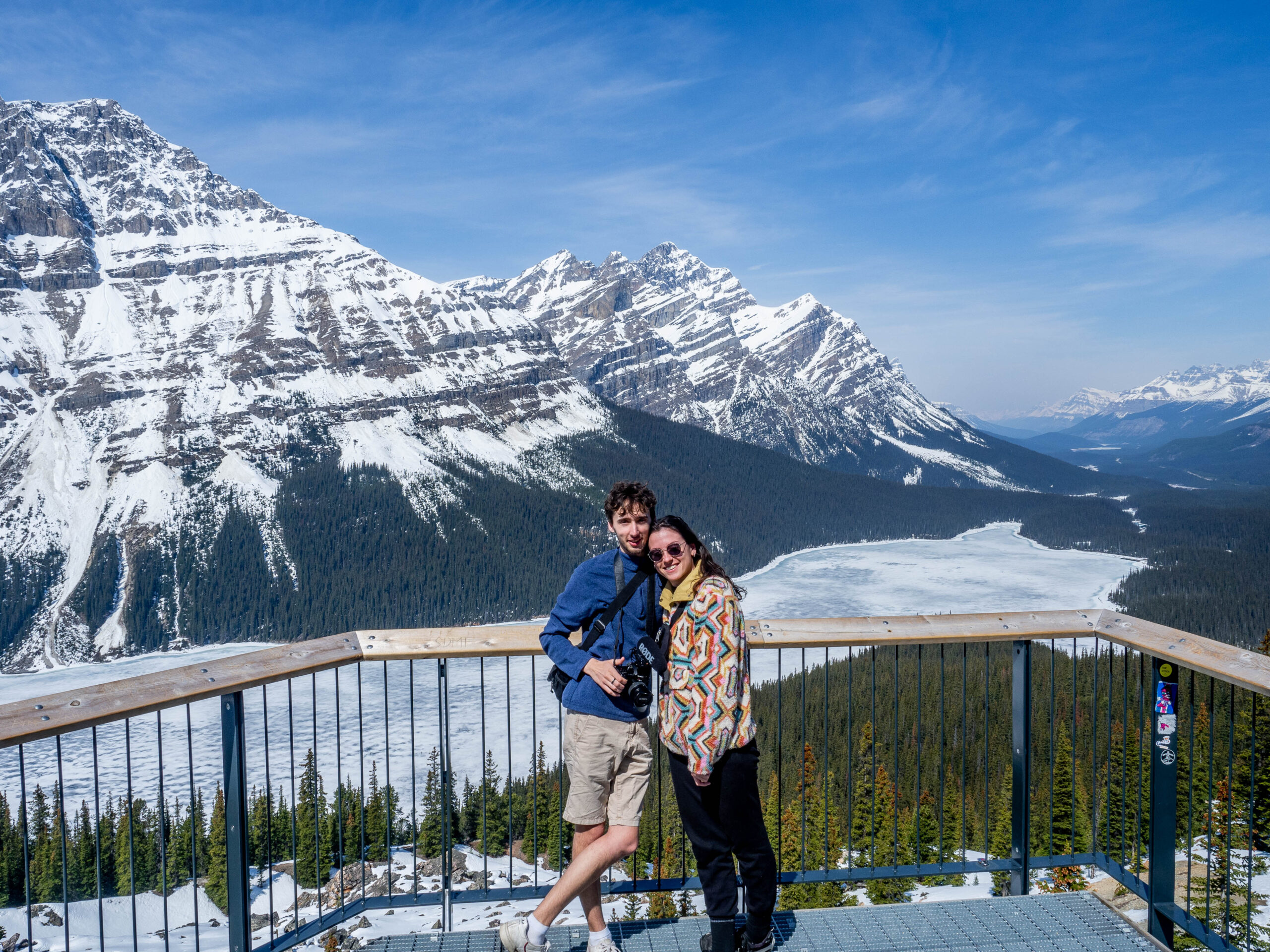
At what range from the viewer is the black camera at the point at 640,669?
14.5 ft

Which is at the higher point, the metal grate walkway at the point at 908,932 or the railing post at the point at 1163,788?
the railing post at the point at 1163,788

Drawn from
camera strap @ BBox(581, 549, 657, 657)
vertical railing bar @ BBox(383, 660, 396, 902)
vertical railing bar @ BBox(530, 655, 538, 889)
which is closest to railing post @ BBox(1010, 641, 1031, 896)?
camera strap @ BBox(581, 549, 657, 657)

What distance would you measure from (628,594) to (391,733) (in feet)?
263

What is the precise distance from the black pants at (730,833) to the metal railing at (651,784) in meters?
0.22

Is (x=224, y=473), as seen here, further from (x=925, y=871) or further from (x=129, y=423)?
(x=925, y=871)

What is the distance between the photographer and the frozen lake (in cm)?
6825

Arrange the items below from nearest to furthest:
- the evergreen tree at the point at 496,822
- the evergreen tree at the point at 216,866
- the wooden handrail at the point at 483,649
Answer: the wooden handrail at the point at 483,649 → the evergreen tree at the point at 216,866 → the evergreen tree at the point at 496,822

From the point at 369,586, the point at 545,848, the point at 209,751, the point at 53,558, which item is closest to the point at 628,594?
the point at 545,848

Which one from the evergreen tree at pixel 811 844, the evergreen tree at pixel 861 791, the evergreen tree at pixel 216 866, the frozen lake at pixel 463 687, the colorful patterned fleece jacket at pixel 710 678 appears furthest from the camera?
the frozen lake at pixel 463 687

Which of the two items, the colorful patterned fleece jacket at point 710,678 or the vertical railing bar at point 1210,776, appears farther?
the colorful patterned fleece jacket at point 710,678

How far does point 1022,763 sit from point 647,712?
2.61 meters

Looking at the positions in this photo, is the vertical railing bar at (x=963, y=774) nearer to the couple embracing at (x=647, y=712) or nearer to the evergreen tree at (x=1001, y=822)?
the couple embracing at (x=647, y=712)

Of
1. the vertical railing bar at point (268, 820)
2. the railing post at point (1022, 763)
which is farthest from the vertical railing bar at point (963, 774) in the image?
the vertical railing bar at point (268, 820)

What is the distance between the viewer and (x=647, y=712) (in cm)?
468
